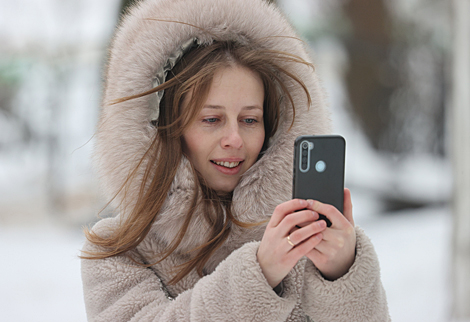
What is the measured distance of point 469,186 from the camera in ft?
6.16

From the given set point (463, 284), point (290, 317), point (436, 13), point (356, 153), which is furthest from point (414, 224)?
point (290, 317)

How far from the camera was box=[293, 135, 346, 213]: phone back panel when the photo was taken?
0.57 meters

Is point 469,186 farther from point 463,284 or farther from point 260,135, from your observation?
point 260,135

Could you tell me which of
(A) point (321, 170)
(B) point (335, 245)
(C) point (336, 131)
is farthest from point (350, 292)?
(C) point (336, 131)

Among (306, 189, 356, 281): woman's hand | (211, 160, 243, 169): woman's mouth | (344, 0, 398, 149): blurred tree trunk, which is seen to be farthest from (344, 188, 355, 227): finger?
(344, 0, 398, 149): blurred tree trunk

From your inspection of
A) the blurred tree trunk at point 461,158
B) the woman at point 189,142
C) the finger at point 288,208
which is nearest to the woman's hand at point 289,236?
the finger at point 288,208

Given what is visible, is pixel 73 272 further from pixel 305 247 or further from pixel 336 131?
pixel 305 247

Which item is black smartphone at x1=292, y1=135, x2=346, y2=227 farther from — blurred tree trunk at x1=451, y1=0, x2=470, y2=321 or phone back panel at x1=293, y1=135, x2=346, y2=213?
blurred tree trunk at x1=451, y1=0, x2=470, y2=321

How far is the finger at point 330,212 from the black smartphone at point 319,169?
0.10 ft

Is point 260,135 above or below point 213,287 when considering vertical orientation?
above

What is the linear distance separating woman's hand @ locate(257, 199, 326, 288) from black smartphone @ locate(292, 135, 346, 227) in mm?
37

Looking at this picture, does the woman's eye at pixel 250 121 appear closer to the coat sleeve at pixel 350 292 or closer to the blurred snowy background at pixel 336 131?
the coat sleeve at pixel 350 292

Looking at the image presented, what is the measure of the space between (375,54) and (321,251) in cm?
272

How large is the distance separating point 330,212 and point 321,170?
2.6 inches
